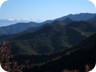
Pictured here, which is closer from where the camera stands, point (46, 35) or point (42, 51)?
point (42, 51)

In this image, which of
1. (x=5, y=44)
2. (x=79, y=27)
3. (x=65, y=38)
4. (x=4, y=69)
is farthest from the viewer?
(x=79, y=27)

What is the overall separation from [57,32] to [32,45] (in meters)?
28.3

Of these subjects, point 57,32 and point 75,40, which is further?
point 57,32

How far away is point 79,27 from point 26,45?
4101cm

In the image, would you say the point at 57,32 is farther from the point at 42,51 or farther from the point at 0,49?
the point at 0,49

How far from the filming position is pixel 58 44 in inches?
6511

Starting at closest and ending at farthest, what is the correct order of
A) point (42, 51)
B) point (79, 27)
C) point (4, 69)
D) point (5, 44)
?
point (4, 69) < point (5, 44) < point (42, 51) < point (79, 27)

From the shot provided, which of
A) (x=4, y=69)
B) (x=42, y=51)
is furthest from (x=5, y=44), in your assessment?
(x=42, y=51)

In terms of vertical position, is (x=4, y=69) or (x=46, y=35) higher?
(x=4, y=69)

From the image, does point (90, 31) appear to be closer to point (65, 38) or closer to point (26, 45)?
point (65, 38)

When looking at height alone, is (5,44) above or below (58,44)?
above

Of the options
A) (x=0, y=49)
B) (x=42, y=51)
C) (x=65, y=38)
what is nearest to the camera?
(x=0, y=49)

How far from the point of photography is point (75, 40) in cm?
17375

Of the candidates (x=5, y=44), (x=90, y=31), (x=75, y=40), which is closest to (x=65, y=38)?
(x=75, y=40)
